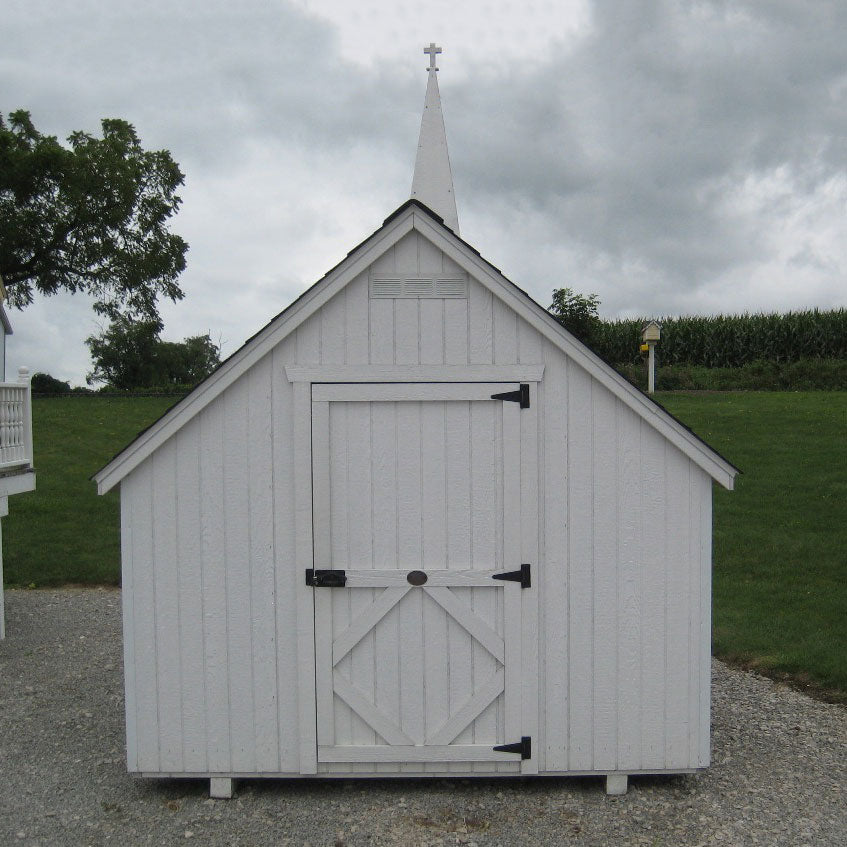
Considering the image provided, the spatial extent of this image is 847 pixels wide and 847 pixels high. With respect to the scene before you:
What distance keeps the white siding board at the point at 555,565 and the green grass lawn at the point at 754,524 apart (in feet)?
11.9

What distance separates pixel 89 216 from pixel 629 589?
34332 millimetres

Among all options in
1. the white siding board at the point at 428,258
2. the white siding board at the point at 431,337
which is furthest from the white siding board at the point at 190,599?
the white siding board at the point at 428,258

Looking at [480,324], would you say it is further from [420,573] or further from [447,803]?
[447,803]

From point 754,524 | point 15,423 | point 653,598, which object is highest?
point 15,423

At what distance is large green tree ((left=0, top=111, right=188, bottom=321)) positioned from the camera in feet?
111

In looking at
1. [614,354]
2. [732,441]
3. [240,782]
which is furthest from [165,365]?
[240,782]

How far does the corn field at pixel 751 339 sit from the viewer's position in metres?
34.5

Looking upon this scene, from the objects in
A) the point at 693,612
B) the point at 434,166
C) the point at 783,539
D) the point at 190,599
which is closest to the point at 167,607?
the point at 190,599

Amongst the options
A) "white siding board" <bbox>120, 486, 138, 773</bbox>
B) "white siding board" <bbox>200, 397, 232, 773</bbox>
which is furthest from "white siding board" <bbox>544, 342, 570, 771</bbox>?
"white siding board" <bbox>120, 486, 138, 773</bbox>

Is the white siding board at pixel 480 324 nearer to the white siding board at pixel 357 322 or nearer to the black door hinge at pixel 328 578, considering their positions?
the white siding board at pixel 357 322

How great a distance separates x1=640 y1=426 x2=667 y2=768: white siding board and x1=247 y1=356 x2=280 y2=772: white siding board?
2.44 metres

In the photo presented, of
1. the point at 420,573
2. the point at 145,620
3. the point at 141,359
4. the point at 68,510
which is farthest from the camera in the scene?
the point at 141,359

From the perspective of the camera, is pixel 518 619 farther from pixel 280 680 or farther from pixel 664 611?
pixel 280 680

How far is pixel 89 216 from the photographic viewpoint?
1375 inches
